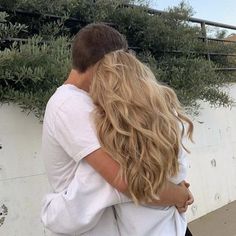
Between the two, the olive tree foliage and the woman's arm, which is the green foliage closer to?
the olive tree foliage

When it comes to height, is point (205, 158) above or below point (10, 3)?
below

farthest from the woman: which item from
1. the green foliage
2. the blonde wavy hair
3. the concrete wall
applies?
the concrete wall

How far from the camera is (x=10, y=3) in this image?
12.9 feet

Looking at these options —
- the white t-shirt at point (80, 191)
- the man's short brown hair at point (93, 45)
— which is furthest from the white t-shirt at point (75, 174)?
the man's short brown hair at point (93, 45)

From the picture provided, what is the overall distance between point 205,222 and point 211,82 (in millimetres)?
1672

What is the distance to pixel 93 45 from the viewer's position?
7.06 feet

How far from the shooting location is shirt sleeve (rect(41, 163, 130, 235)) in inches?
80.7

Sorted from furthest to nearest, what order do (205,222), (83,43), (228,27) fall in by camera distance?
(228,27) < (205,222) < (83,43)

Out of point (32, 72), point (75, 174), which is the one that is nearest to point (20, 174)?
point (32, 72)

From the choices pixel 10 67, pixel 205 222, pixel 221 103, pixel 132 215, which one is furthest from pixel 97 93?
pixel 221 103

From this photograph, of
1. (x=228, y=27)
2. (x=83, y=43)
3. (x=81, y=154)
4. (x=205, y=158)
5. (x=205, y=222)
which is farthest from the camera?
(x=228, y=27)

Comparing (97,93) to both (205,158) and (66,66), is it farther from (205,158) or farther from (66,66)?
(205,158)

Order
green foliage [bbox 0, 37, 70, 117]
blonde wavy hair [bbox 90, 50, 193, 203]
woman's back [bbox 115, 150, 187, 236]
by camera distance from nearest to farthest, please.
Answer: blonde wavy hair [bbox 90, 50, 193, 203]
woman's back [bbox 115, 150, 187, 236]
green foliage [bbox 0, 37, 70, 117]

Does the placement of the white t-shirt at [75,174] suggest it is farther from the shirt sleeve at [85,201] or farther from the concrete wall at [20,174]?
the concrete wall at [20,174]
